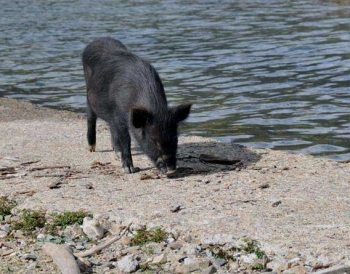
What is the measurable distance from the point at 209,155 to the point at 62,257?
12.2 feet

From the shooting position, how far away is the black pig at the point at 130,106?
28.2ft

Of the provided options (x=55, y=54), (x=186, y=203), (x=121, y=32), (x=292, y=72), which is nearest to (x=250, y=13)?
(x=121, y=32)

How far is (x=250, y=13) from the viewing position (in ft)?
83.1

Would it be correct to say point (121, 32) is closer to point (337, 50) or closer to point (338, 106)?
point (337, 50)

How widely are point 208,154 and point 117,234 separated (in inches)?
131

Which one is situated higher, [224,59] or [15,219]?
[15,219]

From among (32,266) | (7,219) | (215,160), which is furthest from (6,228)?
(215,160)

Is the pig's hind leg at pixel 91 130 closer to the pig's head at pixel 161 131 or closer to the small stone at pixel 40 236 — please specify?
the pig's head at pixel 161 131

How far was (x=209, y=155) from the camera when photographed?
9422mm

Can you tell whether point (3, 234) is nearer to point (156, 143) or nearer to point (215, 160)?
point (156, 143)

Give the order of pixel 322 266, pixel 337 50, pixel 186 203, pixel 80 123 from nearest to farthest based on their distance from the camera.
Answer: pixel 322 266 < pixel 186 203 < pixel 80 123 < pixel 337 50

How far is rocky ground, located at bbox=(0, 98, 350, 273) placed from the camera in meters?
5.88

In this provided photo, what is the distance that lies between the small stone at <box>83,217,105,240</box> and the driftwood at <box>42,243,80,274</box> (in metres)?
0.37

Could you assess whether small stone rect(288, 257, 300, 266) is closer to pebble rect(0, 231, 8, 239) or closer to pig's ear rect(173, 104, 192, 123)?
pebble rect(0, 231, 8, 239)
